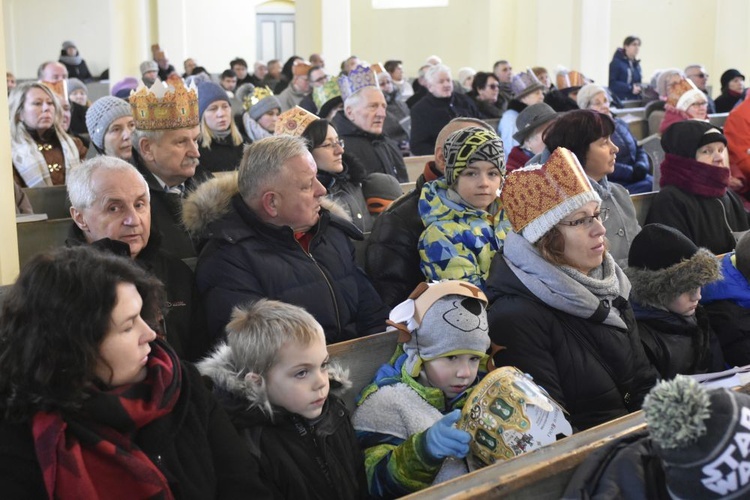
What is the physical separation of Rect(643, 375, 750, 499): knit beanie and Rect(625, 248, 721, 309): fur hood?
78.4 inches

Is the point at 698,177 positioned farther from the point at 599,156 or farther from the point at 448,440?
the point at 448,440

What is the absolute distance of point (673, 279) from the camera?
12.0ft

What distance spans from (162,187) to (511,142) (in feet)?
14.5

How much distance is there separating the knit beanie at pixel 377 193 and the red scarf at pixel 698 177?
1.51 m

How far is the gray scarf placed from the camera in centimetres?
310

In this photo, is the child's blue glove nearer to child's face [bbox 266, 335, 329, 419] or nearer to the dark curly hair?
child's face [bbox 266, 335, 329, 419]

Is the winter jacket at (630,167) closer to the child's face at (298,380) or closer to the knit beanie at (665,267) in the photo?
the knit beanie at (665,267)

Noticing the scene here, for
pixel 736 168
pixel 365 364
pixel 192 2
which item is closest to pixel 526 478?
pixel 365 364

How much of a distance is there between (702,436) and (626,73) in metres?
14.7

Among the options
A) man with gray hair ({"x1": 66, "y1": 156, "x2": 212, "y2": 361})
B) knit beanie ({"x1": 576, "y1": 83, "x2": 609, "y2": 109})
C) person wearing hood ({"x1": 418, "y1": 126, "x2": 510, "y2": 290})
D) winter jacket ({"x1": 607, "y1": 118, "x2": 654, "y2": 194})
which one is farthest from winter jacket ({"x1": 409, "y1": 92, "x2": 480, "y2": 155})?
man with gray hair ({"x1": 66, "y1": 156, "x2": 212, "y2": 361})

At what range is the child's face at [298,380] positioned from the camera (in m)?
2.48

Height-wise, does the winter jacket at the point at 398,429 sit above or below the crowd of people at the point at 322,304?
below

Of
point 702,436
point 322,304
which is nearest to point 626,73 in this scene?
point 322,304

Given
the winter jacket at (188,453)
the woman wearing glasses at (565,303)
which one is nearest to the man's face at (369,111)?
the woman wearing glasses at (565,303)
